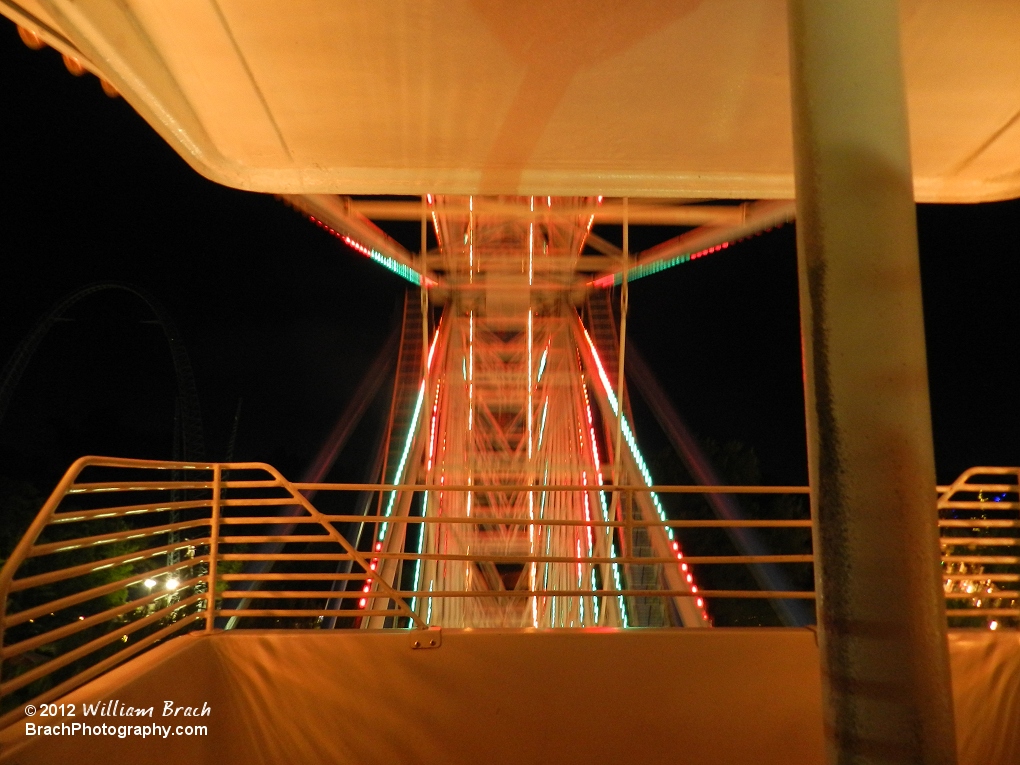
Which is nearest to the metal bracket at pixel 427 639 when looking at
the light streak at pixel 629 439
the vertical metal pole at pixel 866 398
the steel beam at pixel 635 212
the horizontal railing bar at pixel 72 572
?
the horizontal railing bar at pixel 72 572

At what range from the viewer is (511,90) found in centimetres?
350

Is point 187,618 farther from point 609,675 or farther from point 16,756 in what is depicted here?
point 609,675

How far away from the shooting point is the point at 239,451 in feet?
179

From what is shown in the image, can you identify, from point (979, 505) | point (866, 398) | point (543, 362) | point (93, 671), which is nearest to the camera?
point (866, 398)

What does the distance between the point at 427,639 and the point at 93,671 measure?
1.33 m

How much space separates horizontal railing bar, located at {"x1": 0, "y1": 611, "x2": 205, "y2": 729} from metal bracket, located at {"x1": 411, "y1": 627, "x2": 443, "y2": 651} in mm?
976

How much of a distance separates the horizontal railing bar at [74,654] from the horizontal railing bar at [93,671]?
0.19 feet

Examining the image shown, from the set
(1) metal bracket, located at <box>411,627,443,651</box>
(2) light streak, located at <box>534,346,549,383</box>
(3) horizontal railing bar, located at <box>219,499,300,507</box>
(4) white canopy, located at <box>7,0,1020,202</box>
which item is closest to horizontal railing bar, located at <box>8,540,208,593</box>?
(3) horizontal railing bar, located at <box>219,499,300,507</box>

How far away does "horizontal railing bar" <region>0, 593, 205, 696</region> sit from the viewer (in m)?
2.10

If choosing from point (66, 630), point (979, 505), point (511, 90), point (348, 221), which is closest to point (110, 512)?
point (66, 630)

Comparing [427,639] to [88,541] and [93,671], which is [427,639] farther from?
[88,541]

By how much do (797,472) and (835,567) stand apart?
160ft

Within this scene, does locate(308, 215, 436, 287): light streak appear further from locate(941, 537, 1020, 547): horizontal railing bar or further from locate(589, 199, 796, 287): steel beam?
locate(941, 537, 1020, 547): horizontal railing bar

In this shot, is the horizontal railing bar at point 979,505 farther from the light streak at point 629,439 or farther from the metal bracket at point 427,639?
the light streak at point 629,439
